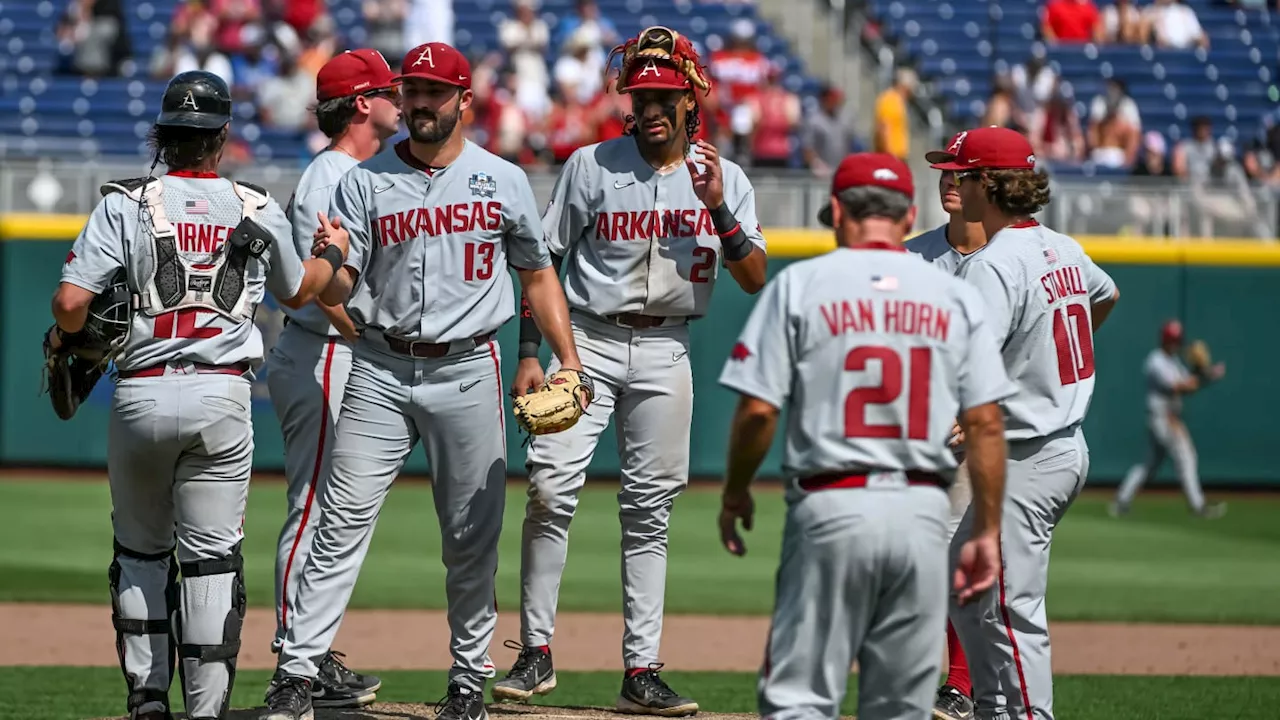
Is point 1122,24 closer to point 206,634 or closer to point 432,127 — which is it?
point 432,127

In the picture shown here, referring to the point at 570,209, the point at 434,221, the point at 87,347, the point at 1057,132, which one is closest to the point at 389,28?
the point at 1057,132

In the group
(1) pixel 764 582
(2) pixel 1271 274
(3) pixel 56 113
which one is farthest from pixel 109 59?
(2) pixel 1271 274

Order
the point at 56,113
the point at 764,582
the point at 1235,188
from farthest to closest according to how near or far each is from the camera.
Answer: the point at 56,113
the point at 1235,188
the point at 764,582

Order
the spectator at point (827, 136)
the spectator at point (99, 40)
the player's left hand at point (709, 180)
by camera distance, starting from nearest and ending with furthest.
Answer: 1. the player's left hand at point (709, 180)
2. the spectator at point (827, 136)
3. the spectator at point (99, 40)

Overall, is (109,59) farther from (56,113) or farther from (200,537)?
(200,537)

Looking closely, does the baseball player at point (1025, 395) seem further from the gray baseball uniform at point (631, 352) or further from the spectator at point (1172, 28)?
the spectator at point (1172, 28)

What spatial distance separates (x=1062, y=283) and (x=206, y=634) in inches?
120

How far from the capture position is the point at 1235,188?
15859 mm

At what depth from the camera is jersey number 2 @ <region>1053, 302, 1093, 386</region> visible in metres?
5.86

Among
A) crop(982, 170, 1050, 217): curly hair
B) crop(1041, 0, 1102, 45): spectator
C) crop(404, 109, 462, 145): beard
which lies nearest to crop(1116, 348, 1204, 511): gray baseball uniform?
crop(1041, 0, 1102, 45): spectator

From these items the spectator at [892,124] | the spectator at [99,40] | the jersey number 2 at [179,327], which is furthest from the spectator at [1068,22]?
the jersey number 2 at [179,327]

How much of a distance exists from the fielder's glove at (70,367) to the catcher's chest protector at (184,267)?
236 millimetres

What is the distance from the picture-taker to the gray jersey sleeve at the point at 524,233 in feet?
19.9

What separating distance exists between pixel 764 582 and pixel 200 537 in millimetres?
6546
